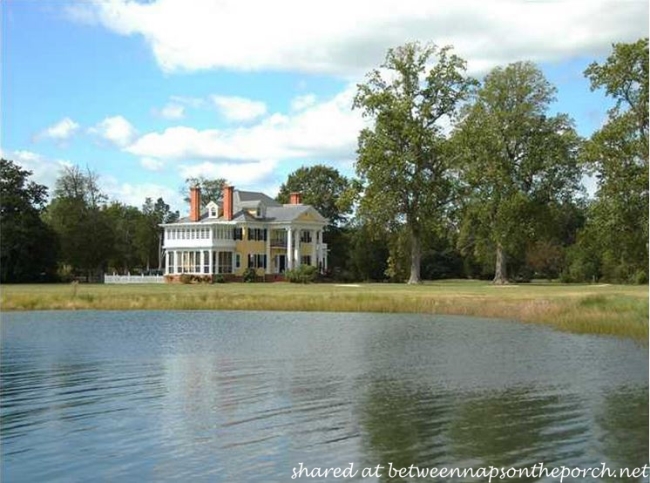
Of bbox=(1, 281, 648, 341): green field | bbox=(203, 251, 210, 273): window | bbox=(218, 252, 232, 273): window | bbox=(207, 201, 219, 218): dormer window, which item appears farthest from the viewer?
bbox=(207, 201, 219, 218): dormer window

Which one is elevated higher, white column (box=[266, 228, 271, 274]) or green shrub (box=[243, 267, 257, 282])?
white column (box=[266, 228, 271, 274])

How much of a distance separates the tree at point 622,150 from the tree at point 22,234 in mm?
49257

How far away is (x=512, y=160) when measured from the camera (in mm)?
63500

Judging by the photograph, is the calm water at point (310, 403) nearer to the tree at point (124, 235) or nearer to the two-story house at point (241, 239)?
the two-story house at point (241, 239)

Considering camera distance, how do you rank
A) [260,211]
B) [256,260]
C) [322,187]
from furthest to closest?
[322,187] → [260,211] → [256,260]

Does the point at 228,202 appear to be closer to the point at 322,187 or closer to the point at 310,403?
the point at 322,187

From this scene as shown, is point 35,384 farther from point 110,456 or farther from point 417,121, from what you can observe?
point 417,121

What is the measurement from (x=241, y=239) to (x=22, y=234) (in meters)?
19.1

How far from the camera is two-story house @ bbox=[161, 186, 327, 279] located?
259 feet

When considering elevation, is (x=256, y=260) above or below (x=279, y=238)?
below

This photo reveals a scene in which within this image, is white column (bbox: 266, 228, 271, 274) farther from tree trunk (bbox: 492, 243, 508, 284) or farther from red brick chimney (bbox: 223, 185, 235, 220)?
tree trunk (bbox: 492, 243, 508, 284)

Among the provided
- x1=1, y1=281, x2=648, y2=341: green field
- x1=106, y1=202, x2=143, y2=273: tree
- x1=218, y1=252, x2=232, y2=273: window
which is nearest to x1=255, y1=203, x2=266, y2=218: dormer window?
x1=218, y1=252, x2=232, y2=273: window

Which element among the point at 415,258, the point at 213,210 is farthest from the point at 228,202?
the point at 415,258

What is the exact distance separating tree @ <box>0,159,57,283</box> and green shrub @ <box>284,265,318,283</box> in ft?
76.3
